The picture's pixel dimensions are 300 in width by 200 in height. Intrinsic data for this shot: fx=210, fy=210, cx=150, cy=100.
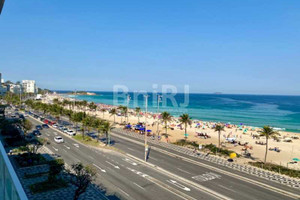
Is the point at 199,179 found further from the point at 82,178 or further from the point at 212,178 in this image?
the point at 82,178

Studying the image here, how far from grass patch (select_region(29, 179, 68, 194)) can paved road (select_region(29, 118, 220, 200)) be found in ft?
13.7

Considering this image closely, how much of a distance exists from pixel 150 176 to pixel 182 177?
4190 mm

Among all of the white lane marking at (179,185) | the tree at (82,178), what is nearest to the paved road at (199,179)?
the white lane marking at (179,185)

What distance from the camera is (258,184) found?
87.1 feet

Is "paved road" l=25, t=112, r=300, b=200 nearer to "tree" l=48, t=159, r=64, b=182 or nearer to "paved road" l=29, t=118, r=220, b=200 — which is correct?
"paved road" l=29, t=118, r=220, b=200

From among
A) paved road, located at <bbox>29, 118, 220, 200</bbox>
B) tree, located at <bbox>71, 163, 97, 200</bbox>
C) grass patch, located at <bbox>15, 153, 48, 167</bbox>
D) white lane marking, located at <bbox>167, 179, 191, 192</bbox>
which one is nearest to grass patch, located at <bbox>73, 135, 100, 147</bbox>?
paved road, located at <bbox>29, 118, 220, 200</bbox>

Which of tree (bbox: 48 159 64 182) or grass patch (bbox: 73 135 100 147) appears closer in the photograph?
tree (bbox: 48 159 64 182)

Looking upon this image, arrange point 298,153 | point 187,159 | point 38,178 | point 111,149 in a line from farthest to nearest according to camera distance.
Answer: point 298,153
point 111,149
point 187,159
point 38,178

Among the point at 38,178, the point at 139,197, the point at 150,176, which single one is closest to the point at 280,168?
the point at 150,176

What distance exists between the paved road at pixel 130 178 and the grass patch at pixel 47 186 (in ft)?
13.7

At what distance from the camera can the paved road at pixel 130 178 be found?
74.3 feet

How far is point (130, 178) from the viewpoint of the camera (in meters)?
26.6

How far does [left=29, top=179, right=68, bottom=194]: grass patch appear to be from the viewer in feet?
74.0

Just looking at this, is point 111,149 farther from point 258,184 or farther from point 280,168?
point 280,168
